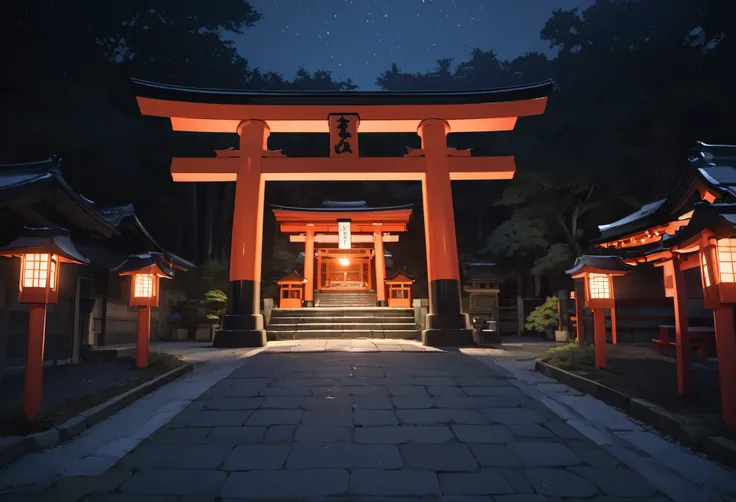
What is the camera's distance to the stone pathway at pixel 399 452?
259 centimetres

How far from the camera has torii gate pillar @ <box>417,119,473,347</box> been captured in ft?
33.1

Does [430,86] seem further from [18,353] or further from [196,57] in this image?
[18,353]

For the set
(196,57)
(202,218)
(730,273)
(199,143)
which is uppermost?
(196,57)

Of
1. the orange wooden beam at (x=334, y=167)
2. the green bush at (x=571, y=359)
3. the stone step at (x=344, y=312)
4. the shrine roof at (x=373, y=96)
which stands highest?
the shrine roof at (x=373, y=96)

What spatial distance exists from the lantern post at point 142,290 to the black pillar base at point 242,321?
345 cm

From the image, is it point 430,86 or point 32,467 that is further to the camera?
point 430,86

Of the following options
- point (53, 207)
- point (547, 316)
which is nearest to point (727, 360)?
point (53, 207)

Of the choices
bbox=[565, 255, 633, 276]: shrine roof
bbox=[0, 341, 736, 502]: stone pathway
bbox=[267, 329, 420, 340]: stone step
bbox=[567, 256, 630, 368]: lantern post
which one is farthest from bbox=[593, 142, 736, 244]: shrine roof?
bbox=[267, 329, 420, 340]: stone step

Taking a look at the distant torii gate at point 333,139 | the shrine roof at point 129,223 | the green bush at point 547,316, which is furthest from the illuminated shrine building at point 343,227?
the shrine roof at point 129,223

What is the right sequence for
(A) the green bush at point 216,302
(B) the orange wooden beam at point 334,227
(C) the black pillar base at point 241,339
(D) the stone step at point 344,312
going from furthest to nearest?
(B) the orange wooden beam at point 334,227 < (A) the green bush at point 216,302 < (D) the stone step at point 344,312 < (C) the black pillar base at point 241,339

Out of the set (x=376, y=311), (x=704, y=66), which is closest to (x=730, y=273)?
(x=376, y=311)

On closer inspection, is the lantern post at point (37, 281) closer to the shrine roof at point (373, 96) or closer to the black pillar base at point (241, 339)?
the black pillar base at point (241, 339)

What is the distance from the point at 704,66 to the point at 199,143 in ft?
78.8

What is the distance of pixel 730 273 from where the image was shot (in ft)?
11.6
